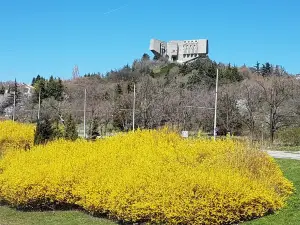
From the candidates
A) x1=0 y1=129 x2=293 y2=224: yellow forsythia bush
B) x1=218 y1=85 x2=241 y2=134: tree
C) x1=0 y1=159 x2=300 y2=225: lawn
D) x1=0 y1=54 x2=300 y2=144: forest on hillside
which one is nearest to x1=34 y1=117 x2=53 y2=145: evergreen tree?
x1=0 y1=129 x2=293 y2=224: yellow forsythia bush

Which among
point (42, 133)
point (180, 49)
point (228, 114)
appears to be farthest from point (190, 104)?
point (180, 49)

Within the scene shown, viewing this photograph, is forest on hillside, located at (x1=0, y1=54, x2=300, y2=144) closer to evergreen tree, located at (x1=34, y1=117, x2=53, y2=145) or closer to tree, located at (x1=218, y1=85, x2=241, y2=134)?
tree, located at (x1=218, y1=85, x2=241, y2=134)

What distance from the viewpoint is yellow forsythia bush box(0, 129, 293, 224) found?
8.40m

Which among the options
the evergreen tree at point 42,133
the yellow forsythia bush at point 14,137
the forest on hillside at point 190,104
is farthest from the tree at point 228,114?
the evergreen tree at point 42,133

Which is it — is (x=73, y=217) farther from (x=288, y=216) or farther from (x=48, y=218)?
(x=288, y=216)

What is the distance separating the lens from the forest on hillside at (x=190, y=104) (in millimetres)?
37281

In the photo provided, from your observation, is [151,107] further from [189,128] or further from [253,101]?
[253,101]

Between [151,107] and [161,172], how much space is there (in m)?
34.9

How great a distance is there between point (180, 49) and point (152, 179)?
4334 inches

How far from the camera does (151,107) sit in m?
43.9

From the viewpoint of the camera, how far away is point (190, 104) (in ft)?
148

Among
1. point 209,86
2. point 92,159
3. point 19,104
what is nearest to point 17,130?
point 92,159

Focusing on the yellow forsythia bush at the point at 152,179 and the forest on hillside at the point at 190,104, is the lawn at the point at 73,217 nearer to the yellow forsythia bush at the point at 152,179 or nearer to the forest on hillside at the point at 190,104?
the yellow forsythia bush at the point at 152,179

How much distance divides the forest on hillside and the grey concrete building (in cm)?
4843
